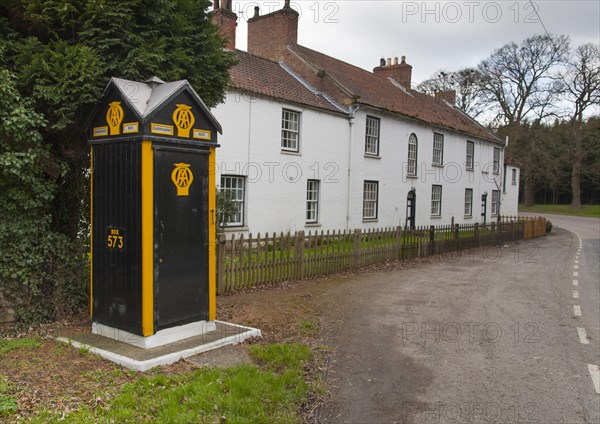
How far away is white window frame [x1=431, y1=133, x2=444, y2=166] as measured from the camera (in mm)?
29297

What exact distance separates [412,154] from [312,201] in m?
9.21

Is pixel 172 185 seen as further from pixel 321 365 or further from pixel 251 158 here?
pixel 251 158

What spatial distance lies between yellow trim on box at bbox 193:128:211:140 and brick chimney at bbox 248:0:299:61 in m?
18.4

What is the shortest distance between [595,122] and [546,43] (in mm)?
10954

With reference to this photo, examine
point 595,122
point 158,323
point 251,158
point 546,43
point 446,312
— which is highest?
point 546,43

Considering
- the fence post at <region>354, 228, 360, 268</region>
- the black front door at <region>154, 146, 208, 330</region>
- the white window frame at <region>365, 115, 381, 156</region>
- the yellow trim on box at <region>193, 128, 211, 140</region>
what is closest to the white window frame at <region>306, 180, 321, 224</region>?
the white window frame at <region>365, 115, 381, 156</region>

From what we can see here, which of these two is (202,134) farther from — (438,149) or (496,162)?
(496,162)

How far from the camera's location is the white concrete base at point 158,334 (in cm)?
564

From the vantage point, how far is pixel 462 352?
6703 mm

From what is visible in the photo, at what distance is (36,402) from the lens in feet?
13.8

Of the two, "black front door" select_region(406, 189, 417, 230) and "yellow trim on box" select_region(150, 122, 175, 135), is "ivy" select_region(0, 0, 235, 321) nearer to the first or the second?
"yellow trim on box" select_region(150, 122, 175, 135)

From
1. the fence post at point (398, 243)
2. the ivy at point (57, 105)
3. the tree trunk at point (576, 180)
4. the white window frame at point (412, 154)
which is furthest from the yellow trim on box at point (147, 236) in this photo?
the tree trunk at point (576, 180)

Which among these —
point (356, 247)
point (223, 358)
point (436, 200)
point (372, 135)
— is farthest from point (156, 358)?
point (436, 200)

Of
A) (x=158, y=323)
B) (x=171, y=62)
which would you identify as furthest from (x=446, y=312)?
(x=171, y=62)
